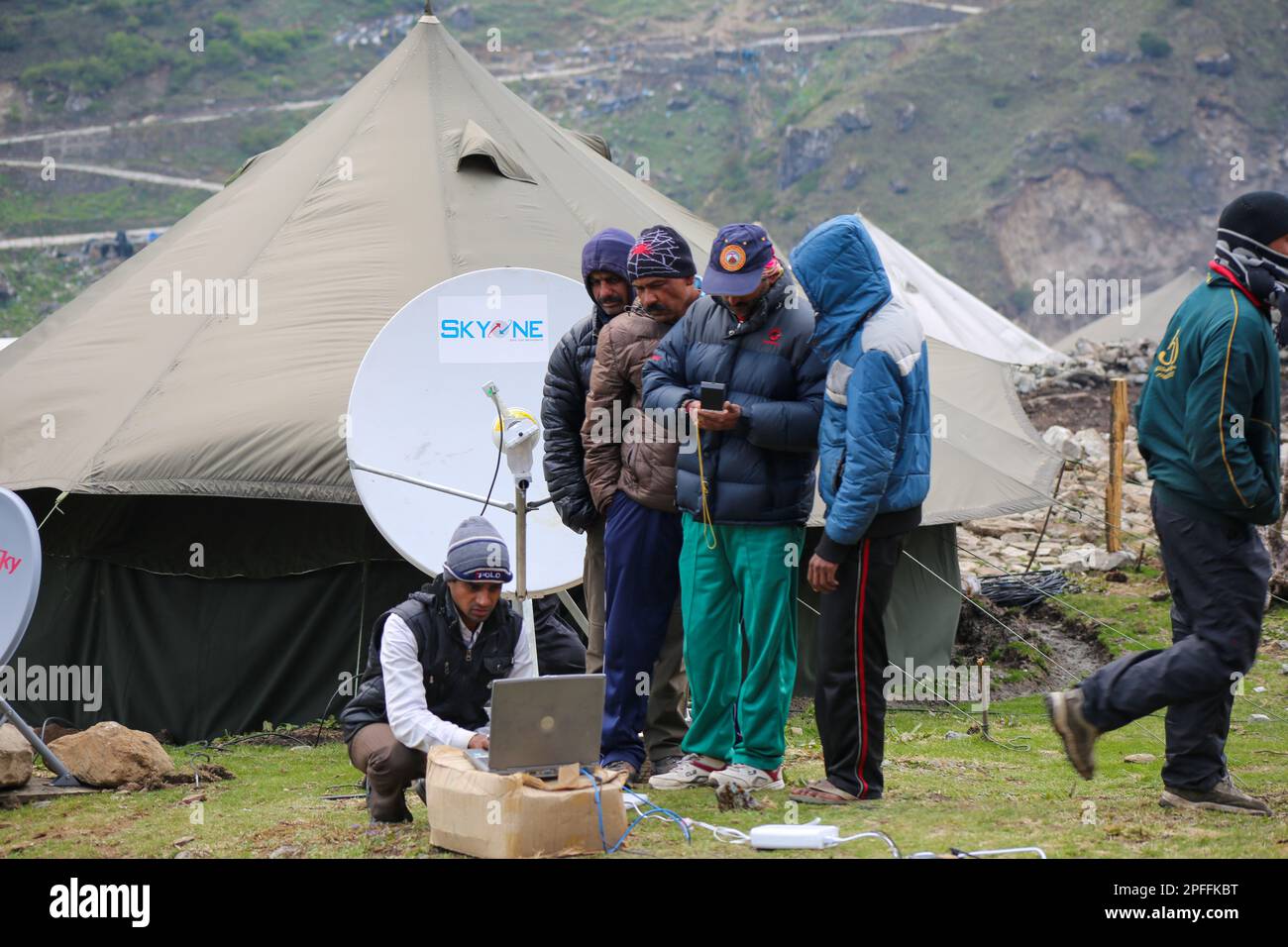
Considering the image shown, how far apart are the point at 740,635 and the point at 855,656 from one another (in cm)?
55

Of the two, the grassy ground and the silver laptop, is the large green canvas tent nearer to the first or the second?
the grassy ground

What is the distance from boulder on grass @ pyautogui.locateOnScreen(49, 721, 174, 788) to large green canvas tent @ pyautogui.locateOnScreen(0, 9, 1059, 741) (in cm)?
138

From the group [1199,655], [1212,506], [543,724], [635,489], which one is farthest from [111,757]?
[1212,506]

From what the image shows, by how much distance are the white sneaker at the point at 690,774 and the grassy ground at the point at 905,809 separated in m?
0.07

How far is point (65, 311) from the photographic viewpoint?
31.0 feet

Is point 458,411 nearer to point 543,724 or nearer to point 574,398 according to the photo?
point 574,398

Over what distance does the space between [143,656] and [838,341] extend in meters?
4.55

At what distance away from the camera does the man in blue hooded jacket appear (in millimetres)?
4840

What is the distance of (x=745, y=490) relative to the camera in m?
5.20

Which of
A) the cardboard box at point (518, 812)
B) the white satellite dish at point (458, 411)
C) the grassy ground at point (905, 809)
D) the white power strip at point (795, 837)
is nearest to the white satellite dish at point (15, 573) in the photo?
the grassy ground at point (905, 809)

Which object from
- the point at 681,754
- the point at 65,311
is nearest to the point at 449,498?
the point at 681,754

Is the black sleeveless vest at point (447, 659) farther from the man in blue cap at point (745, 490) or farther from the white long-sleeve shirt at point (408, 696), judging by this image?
the man in blue cap at point (745, 490)

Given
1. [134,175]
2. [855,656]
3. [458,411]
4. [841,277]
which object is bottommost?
[855,656]

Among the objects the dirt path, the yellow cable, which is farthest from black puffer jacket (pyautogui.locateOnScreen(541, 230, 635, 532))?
the dirt path
